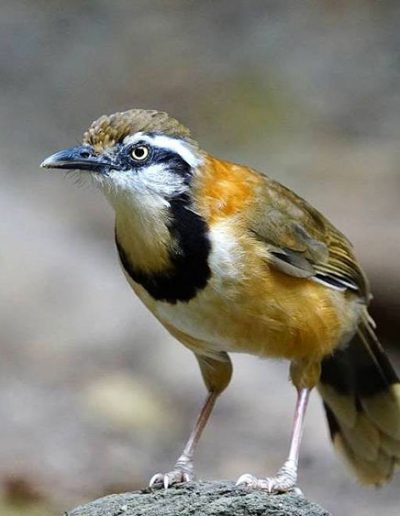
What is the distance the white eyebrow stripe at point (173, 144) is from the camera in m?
5.15

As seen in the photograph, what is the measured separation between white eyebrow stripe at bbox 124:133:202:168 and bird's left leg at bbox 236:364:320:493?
1002mm

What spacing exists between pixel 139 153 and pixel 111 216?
17.7ft

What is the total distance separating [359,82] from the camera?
40.7ft

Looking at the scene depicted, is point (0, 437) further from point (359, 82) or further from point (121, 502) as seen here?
point (359, 82)

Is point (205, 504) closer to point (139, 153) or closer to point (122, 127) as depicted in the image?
point (139, 153)

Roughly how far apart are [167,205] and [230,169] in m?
0.47

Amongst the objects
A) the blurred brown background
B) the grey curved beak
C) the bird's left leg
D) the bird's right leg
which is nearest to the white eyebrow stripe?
the grey curved beak

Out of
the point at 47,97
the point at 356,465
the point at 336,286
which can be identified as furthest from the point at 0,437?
the point at 47,97

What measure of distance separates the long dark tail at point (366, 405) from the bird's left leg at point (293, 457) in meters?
0.66

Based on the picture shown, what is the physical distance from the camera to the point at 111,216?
34.5 feet

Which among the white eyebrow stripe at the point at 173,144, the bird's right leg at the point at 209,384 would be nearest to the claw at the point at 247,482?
the bird's right leg at the point at 209,384

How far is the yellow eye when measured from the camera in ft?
16.9

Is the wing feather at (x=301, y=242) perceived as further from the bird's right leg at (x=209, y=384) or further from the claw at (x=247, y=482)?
the claw at (x=247, y=482)

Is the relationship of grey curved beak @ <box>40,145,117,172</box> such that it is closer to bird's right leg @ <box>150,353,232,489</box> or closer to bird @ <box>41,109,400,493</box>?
bird @ <box>41,109,400,493</box>
